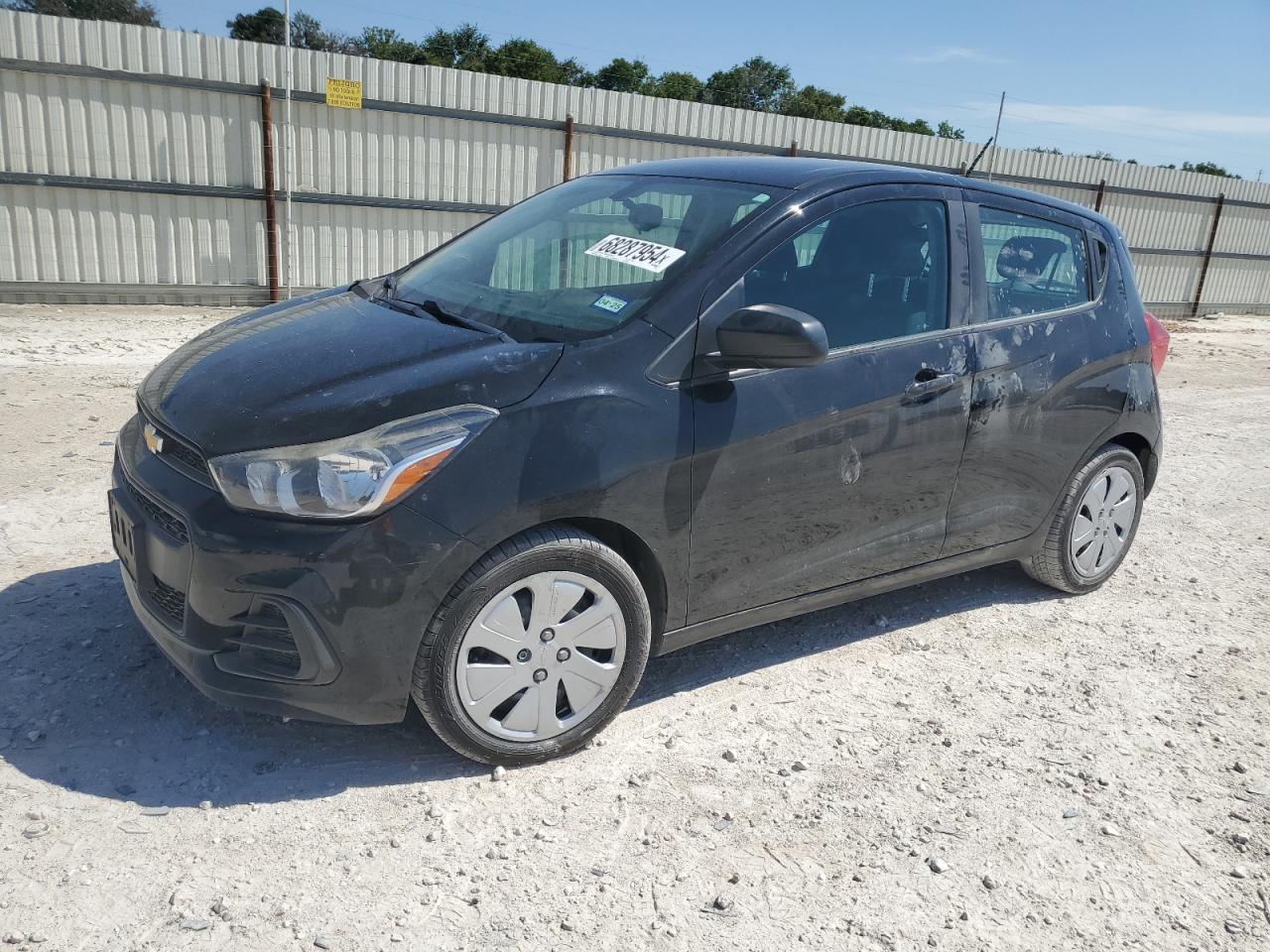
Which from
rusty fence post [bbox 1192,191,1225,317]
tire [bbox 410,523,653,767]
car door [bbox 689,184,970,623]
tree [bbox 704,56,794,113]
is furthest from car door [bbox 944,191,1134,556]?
tree [bbox 704,56,794,113]

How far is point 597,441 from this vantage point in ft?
9.25

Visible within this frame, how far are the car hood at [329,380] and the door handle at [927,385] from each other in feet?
4.35

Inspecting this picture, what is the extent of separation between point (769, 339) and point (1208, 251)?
1911 cm

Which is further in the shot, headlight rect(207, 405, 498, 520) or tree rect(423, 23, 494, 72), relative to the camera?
tree rect(423, 23, 494, 72)

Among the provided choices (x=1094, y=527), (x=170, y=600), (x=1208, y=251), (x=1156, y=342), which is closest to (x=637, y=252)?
(x=170, y=600)

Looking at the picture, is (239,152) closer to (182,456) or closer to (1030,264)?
(182,456)

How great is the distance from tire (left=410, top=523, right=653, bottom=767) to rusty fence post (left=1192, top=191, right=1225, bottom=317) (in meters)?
19.3

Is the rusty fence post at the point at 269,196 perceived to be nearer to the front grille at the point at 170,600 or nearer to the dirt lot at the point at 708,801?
the dirt lot at the point at 708,801

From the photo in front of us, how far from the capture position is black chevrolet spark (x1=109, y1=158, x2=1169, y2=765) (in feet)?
8.59

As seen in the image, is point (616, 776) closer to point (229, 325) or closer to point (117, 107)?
point (229, 325)

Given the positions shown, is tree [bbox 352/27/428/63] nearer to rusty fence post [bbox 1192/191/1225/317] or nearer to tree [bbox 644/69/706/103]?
tree [bbox 644/69/706/103]

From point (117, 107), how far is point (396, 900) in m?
10.4

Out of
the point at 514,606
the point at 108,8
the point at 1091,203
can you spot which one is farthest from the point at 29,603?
the point at 108,8

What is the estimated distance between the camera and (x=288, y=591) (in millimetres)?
2555
